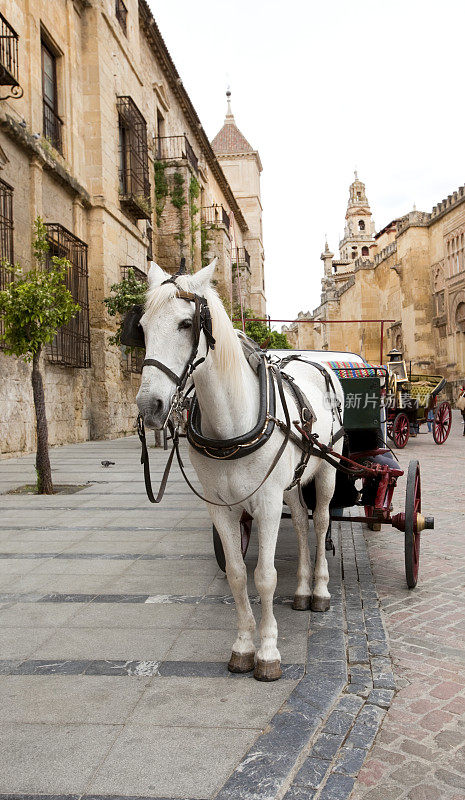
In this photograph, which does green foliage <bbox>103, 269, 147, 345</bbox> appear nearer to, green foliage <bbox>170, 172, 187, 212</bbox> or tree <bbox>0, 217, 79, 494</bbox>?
tree <bbox>0, 217, 79, 494</bbox>

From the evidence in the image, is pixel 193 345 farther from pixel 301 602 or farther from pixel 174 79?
pixel 174 79

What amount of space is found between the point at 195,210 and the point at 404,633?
24.1 m

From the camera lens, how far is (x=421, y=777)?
2186 millimetres

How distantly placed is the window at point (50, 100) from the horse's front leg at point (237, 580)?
13286 millimetres

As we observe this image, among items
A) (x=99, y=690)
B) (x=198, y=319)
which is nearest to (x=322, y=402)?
(x=198, y=319)

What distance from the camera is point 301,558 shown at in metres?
3.85

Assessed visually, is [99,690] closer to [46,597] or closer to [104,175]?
[46,597]

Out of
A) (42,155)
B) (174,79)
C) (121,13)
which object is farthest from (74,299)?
(174,79)

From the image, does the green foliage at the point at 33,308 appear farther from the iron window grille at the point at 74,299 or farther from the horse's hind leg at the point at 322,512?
the iron window grille at the point at 74,299

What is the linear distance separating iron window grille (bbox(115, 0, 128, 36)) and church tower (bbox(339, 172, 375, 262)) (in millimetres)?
82534

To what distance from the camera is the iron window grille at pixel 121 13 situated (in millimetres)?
18380

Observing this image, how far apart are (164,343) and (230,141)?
5767 centimetres

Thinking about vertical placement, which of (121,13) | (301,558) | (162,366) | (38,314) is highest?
(121,13)

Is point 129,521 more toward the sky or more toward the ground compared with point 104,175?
more toward the ground
